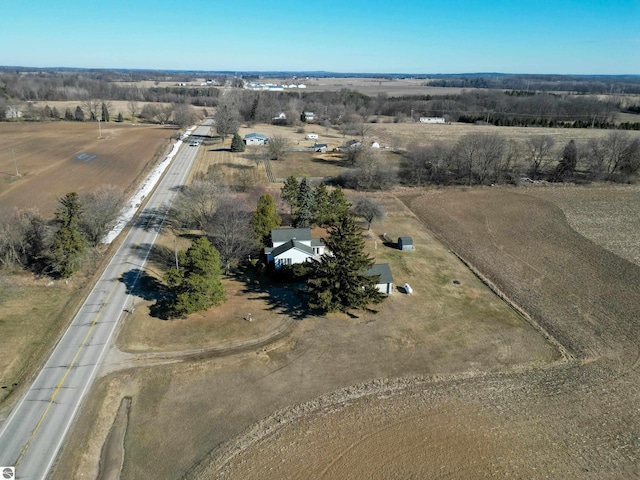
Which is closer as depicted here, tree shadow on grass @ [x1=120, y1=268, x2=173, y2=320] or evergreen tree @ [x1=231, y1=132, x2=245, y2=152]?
tree shadow on grass @ [x1=120, y1=268, x2=173, y2=320]

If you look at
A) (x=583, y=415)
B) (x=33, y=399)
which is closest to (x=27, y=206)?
(x=33, y=399)

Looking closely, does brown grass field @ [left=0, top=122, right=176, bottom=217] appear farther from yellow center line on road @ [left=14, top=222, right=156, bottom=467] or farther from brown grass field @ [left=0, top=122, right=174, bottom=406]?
yellow center line on road @ [left=14, top=222, right=156, bottom=467]

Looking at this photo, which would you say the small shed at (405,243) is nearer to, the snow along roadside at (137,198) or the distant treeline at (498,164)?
the distant treeline at (498,164)

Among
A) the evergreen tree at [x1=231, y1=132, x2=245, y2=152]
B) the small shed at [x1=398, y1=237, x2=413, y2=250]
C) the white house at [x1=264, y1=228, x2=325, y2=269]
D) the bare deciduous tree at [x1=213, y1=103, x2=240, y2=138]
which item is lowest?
the small shed at [x1=398, y1=237, x2=413, y2=250]

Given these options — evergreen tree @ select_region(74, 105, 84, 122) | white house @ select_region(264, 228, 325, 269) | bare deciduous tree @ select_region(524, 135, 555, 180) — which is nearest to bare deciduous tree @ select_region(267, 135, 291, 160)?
bare deciduous tree @ select_region(524, 135, 555, 180)

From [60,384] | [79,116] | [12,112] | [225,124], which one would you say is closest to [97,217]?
[60,384]

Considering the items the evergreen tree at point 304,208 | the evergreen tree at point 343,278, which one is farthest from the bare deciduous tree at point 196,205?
the evergreen tree at point 343,278

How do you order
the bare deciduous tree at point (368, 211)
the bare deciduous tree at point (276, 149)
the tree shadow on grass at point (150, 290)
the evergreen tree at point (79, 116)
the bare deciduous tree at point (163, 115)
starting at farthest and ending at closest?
the bare deciduous tree at point (163, 115) → the evergreen tree at point (79, 116) → the bare deciduous tree at point (276, 149) → the bare deciduous tree at point (368, 211) → the tree shadow on grass at point (150, 290)
